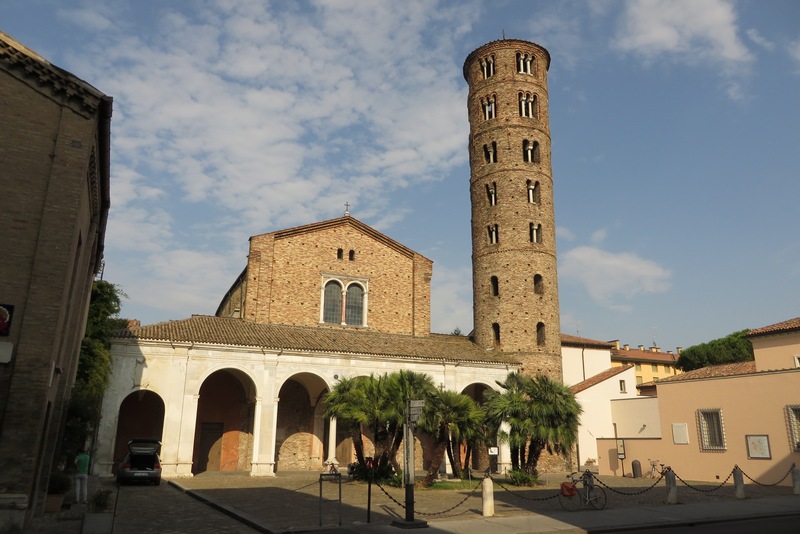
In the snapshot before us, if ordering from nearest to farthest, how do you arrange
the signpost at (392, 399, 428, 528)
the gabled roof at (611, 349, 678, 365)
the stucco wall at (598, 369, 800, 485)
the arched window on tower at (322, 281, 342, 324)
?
the signpost at (392, 399, 428, 528) < the stucco wall at (598, 369, 800, 485) < the arched window on tower at (322, 281, 342, 324) < the gabled roof at (611, 349, 678, 365)

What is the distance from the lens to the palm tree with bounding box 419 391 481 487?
20859mm

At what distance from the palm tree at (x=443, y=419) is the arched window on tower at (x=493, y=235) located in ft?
44.6

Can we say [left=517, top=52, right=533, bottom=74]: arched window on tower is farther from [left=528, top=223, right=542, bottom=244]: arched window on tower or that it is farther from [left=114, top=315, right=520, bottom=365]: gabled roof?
[left=114, top=315, right=520, bottom=365]: gabled roof

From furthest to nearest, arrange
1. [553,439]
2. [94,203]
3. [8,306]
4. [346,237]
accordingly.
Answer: [346,237]
[553,439]
[94,203]
[8,306]

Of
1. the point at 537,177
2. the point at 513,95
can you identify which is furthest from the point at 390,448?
the point at 513,95

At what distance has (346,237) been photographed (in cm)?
3278

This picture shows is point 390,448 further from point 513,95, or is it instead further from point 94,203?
point 513,95

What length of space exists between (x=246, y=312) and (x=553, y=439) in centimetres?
1597

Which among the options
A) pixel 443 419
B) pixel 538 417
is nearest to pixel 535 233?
pixel 538 417

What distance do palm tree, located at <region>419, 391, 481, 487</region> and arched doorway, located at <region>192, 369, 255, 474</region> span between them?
31.5 ft

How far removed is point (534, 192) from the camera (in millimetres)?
33781

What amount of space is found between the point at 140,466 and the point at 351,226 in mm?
16847

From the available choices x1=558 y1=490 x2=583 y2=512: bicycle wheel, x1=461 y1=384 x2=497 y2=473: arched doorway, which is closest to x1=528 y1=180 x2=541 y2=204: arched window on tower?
x1=461 y1=384 x2=497 y2=473: arched doorway

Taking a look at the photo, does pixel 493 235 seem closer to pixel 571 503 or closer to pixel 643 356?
pixel 571 503
